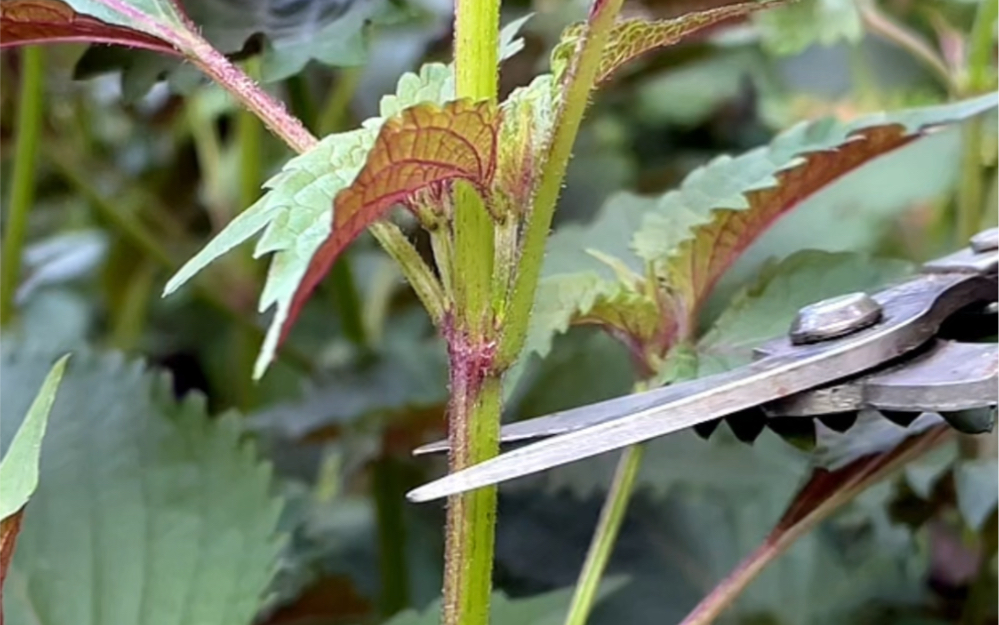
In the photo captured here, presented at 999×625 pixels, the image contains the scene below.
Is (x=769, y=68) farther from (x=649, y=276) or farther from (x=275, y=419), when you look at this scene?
(x=649, y=276)

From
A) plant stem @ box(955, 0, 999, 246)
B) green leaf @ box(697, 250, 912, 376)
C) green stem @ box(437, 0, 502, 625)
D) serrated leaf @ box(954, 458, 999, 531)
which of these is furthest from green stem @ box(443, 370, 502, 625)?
plant stem @ box(955, 0, 999, 246)

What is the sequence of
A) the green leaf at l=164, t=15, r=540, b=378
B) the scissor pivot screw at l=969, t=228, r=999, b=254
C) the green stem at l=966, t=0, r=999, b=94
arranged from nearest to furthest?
the green leaf at l=164, t=15, r=540, b=378, the scissor pivot screw at l=969, t=228, r=999, b=254, the green stem at l=966, t=0, r=999, b=94

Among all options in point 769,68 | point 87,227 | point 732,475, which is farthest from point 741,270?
point 87,227

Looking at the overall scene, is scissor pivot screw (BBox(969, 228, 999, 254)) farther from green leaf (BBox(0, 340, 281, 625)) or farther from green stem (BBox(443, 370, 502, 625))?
green leaf (BBox(0, 340, 281, 625))

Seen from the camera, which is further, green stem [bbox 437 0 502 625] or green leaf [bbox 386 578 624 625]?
green leaf [bbox 386 578 624 625]

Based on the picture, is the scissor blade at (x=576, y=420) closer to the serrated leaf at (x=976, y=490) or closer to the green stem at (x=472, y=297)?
the green stem at (x=472, y=297)

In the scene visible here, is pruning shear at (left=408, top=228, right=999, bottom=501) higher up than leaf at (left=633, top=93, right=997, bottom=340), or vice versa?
leaf at (left=633, top=93, right=997, bottom=340)
